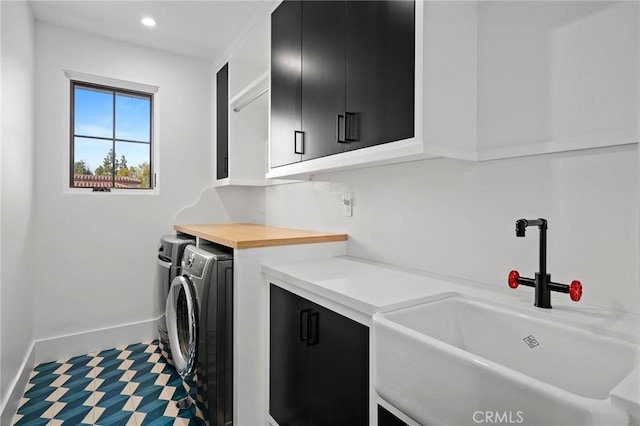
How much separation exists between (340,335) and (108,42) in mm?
3107

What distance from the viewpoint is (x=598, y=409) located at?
0.52m

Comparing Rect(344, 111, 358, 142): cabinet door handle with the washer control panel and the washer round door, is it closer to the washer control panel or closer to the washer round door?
the washer control panel

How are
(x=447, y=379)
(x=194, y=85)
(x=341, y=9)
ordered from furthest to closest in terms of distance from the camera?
(x=194, y=85), (x=341, y=9), (x=447, y=379)

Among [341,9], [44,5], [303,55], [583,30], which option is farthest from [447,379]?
[44,5]

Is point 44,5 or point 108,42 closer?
point 44,5

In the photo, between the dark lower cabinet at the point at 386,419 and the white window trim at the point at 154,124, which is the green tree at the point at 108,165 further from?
the dark lower cabinet at the point at 386,419

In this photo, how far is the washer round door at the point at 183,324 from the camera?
1.87 meters

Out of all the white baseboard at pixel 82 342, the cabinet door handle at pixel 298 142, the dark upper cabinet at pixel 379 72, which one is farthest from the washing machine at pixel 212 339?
the white baseboard at pixel 82 342

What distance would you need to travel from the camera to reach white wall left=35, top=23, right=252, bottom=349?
2633 mm

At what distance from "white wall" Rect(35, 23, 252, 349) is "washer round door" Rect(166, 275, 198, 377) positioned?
0.88 metres

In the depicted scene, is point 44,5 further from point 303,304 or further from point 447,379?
point 447,379

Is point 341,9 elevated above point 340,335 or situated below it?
above

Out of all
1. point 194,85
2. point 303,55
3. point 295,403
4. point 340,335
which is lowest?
point 295,403

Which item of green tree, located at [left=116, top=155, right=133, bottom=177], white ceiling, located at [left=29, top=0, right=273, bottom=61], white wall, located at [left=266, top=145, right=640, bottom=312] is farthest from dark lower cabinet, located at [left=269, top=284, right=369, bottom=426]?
green tree, located at [left=116, top=155, right=133, bottom=177]
